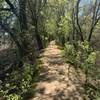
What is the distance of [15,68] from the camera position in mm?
15039

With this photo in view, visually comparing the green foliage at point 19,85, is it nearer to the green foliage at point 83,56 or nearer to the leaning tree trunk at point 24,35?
the green foliage at point 83,56

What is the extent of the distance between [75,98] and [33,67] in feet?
13.2

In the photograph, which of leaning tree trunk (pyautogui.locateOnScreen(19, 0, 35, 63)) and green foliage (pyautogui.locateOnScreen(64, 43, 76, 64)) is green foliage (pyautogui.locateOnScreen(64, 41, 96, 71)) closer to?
green foliage (pyautogui.locateOnScreen(64, 43, 76, 64))

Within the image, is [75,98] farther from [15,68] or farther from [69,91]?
[15,68]

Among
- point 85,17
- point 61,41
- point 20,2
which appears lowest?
point 61,41

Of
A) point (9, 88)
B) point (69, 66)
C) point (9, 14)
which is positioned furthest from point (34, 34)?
point (9, 88)

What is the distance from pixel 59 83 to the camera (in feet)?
32.6

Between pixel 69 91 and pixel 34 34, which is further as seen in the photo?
pixel 34 34

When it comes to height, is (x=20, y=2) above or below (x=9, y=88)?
above

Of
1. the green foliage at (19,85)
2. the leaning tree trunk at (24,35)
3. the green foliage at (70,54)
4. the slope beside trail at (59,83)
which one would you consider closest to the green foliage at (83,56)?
the green foliage at (70,54)

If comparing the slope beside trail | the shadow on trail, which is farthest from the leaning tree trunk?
the shadow on trail

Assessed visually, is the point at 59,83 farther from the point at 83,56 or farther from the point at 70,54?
the point at 70,54

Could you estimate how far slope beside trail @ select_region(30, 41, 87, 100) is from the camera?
8.74m

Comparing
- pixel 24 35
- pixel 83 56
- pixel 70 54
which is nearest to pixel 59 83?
pixel 83 56
